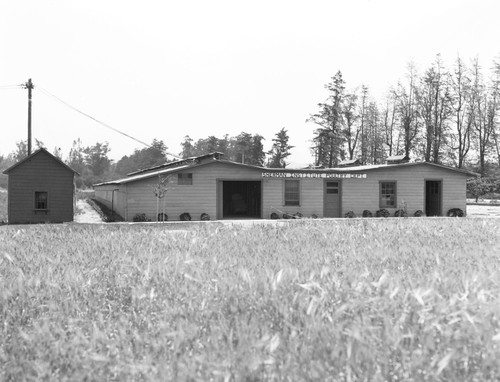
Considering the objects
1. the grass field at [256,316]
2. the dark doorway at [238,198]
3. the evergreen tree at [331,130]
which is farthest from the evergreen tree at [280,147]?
the grass field at [256,316]

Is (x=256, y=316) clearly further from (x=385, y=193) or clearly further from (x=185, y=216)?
(x=385, y=193)

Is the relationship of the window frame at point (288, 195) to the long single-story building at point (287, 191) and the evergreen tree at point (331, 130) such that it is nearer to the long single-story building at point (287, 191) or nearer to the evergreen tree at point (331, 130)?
the long single-story building at point (287, 191)

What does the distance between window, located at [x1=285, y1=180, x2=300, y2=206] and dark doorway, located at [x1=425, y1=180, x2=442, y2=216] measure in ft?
34.8

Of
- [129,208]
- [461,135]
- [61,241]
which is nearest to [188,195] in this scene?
[129,208]

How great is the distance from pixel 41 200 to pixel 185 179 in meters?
8.43

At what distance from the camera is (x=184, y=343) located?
246cm

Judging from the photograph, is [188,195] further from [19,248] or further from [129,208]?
[19,248]

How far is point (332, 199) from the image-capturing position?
116ft

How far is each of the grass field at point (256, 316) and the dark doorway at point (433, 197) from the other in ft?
116

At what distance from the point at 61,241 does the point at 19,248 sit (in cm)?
58

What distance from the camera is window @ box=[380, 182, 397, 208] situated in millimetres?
35938

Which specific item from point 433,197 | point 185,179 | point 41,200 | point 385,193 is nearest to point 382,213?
point 385,193

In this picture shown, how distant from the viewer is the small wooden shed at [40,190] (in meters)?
28.8

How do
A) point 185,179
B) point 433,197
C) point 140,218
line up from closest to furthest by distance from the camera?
point 140,218 < point 185,179 < point 433,197
